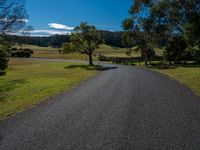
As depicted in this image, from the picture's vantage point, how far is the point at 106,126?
27.8 feet

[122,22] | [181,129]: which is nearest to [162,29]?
[122,22]

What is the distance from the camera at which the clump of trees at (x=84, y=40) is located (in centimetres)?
5969

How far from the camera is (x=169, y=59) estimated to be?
58438 mm

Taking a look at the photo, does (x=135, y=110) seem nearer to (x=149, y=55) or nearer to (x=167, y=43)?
(x=167, y=43)

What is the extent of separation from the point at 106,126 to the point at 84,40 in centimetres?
5212

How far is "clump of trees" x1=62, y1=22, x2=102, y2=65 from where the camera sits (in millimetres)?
59688

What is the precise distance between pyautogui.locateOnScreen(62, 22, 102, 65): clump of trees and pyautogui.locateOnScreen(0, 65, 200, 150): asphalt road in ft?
156

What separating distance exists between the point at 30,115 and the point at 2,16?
2265 centimetres

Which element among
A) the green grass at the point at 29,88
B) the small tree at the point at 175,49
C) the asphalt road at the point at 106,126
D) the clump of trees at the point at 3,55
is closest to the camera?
the asphalt road at the point at 106,126

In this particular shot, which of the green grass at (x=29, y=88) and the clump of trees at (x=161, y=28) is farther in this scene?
the clump of trees at (x=161, y=28)

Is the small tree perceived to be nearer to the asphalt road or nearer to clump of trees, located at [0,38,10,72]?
clump of trees, located at [0,38,10,72]

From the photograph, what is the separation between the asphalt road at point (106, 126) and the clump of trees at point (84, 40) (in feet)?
156

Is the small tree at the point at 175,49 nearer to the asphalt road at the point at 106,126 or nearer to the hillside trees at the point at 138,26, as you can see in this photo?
the hillside trees at the point at 138,26

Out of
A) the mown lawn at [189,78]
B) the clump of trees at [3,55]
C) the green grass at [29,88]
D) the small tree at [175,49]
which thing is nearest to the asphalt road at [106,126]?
the green grass at [29,88]
